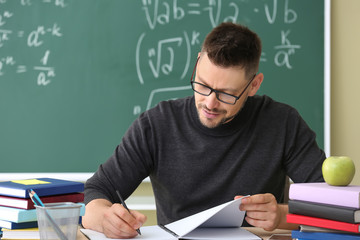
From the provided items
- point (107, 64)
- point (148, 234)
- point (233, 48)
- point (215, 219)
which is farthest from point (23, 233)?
point (107, 64)

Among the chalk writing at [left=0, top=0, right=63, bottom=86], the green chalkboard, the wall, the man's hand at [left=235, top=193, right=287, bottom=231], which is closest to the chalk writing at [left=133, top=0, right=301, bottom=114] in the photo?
the green chalkboard

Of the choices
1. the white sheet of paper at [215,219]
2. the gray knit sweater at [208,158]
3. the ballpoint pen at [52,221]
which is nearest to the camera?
the ballpoint pen at [52,221]

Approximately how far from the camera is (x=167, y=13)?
8.69 ft

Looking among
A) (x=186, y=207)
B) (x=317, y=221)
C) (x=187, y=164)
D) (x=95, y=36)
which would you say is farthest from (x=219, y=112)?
(x=95, y=36)

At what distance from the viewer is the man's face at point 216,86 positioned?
154cm

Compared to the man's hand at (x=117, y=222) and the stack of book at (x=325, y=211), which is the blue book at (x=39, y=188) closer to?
the man's hand at (x=117, y=222)

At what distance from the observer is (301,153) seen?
1.68 meters

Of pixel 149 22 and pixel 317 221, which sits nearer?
pixel 317 221

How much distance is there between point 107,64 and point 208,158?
1137mm

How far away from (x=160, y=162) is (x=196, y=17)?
118cm

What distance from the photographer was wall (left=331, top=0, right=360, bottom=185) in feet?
8.68

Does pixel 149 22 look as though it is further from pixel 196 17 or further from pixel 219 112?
pixel 219 112

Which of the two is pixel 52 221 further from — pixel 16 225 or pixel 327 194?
pixel 327 194

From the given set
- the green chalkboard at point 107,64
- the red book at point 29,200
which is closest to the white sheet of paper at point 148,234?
the red book at point 29,200
